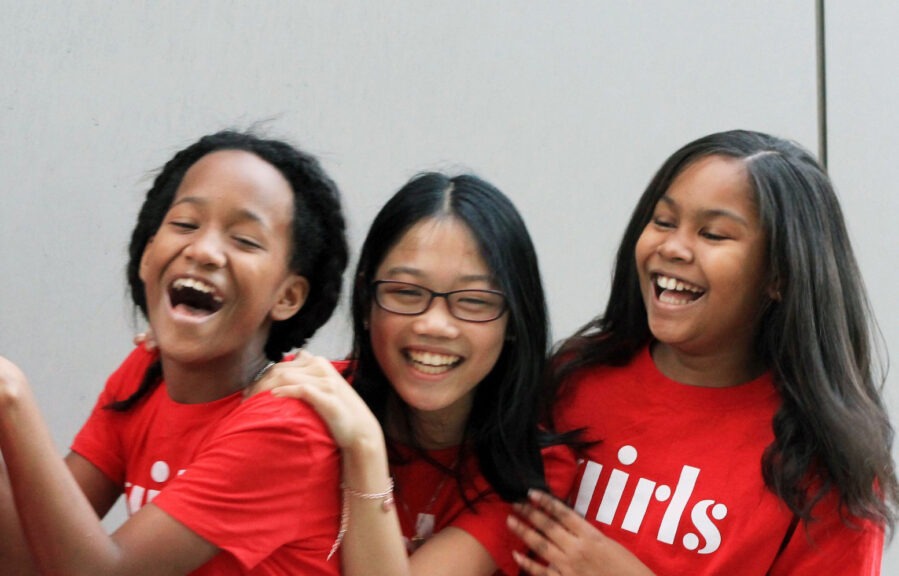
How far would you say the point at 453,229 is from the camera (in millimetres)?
1457

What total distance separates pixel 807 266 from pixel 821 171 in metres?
0.18

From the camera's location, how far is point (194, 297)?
53.7 inches

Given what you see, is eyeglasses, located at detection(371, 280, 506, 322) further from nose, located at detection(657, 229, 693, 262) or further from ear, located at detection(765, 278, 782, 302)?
ear, located at detection(765, 278, 782, 302)

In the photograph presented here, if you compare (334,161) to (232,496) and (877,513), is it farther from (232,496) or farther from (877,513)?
(877,513)

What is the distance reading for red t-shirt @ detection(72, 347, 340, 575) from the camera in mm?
1206

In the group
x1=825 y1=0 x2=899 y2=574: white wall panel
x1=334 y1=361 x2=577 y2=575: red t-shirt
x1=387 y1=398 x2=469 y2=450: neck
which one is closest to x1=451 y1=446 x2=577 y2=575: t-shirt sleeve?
x1=334 y1=361 x2=577 y2=575: red t-shirt

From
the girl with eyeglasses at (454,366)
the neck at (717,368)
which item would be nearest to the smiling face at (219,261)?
the girl with eyeglasses at (454,366)

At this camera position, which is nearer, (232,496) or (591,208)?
(232,496)

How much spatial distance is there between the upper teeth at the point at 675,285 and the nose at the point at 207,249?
642 mm

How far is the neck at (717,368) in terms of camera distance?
5.26ft

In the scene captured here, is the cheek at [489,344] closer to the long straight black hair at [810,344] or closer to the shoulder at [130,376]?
the long straight black hair at [810,344]

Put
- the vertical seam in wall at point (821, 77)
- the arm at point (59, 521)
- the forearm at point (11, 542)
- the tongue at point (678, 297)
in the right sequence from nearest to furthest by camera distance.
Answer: the arm at point (59, 521), the forearm at point (11, 542), the tongue at point (678, 297), the vertical seam in wall at point (821, 77)

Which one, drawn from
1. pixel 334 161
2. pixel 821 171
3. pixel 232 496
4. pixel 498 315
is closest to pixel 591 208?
pixel 334 161

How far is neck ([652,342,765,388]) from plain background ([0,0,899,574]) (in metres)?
0.63
